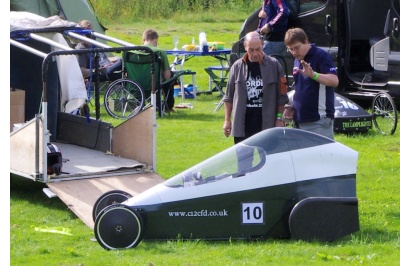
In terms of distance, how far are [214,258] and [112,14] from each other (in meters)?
23.8

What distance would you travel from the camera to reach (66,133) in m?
11.6

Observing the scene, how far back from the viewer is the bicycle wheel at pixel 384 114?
43.2 ft

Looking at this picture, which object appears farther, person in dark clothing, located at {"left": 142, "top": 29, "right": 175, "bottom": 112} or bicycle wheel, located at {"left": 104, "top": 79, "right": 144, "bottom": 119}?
person in dark clothing, located at {"left": 142, "top": 29, "right": 175, "bottom": 112}

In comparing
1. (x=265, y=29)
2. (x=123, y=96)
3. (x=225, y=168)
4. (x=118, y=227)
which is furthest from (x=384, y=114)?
(x=118, y=227)

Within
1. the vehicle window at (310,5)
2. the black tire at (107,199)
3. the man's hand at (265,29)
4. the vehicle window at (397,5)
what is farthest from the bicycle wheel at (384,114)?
the black tire at (107,199)

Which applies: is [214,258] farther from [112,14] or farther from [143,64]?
[112,14]

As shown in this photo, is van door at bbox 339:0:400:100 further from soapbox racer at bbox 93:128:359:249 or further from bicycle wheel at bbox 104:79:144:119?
soapbox racer at bbox 93:128:359:249

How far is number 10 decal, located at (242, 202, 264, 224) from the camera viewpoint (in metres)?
7.95

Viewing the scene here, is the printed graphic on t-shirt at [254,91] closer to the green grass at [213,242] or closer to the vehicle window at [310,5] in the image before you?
the green grass at [213,242]

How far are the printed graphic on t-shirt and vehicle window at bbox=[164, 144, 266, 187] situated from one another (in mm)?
930

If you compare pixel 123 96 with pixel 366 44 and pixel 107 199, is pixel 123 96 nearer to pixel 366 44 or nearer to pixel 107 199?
pixel 366 44

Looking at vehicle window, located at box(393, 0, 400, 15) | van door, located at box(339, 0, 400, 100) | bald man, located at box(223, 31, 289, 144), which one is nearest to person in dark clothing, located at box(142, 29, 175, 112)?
van door, located at box(339, 0, 400, 100)

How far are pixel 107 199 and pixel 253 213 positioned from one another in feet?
4.50

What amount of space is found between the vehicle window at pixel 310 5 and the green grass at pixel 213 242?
2.47 meters
